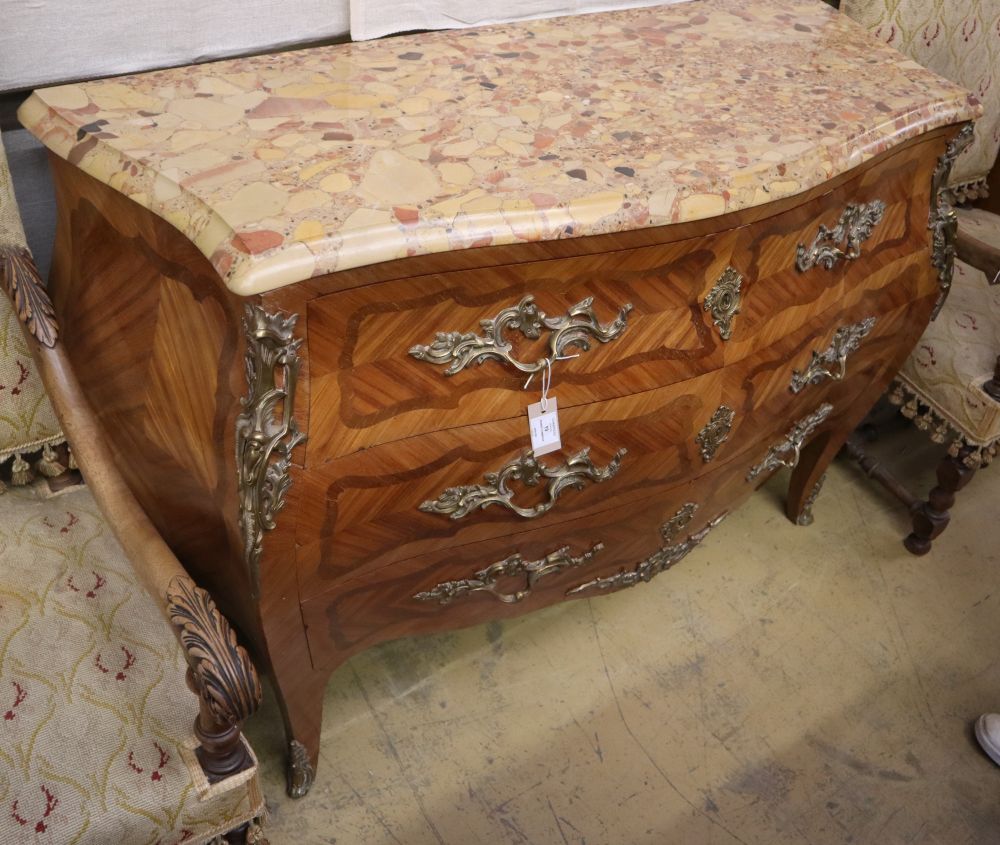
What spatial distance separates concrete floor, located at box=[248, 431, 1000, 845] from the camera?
1.61 m

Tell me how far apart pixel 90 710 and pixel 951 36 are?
1.94 m

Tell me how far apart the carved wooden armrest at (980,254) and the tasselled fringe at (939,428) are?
339 mm

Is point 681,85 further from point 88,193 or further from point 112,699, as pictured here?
point 112,699

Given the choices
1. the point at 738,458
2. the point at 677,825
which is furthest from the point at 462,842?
the point at 738,458

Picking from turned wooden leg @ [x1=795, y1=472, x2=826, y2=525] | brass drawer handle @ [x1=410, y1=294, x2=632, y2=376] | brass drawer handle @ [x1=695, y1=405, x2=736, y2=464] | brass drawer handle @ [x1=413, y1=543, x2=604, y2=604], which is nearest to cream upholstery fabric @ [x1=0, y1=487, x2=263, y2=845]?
brass drawer handle @ [x1=413, y1=543, x2=604, y2=604]

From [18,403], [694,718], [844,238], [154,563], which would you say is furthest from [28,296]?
[694,718]

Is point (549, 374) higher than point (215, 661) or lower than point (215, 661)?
higher

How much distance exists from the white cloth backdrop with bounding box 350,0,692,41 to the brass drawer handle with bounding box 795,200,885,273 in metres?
0.56

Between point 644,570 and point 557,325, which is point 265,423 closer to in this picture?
point 557,325

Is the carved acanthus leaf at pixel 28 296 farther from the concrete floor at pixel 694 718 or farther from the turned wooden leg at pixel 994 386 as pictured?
the turned wooden leg at pixel 994 386

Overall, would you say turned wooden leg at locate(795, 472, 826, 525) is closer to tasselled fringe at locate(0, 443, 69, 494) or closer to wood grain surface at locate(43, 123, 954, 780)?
wood grain surface at locate(43, 123, 954, 780)

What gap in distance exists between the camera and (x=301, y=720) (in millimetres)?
1443

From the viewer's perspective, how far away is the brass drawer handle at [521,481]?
1193 millimetres

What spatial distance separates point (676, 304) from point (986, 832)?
1190 millimetres
